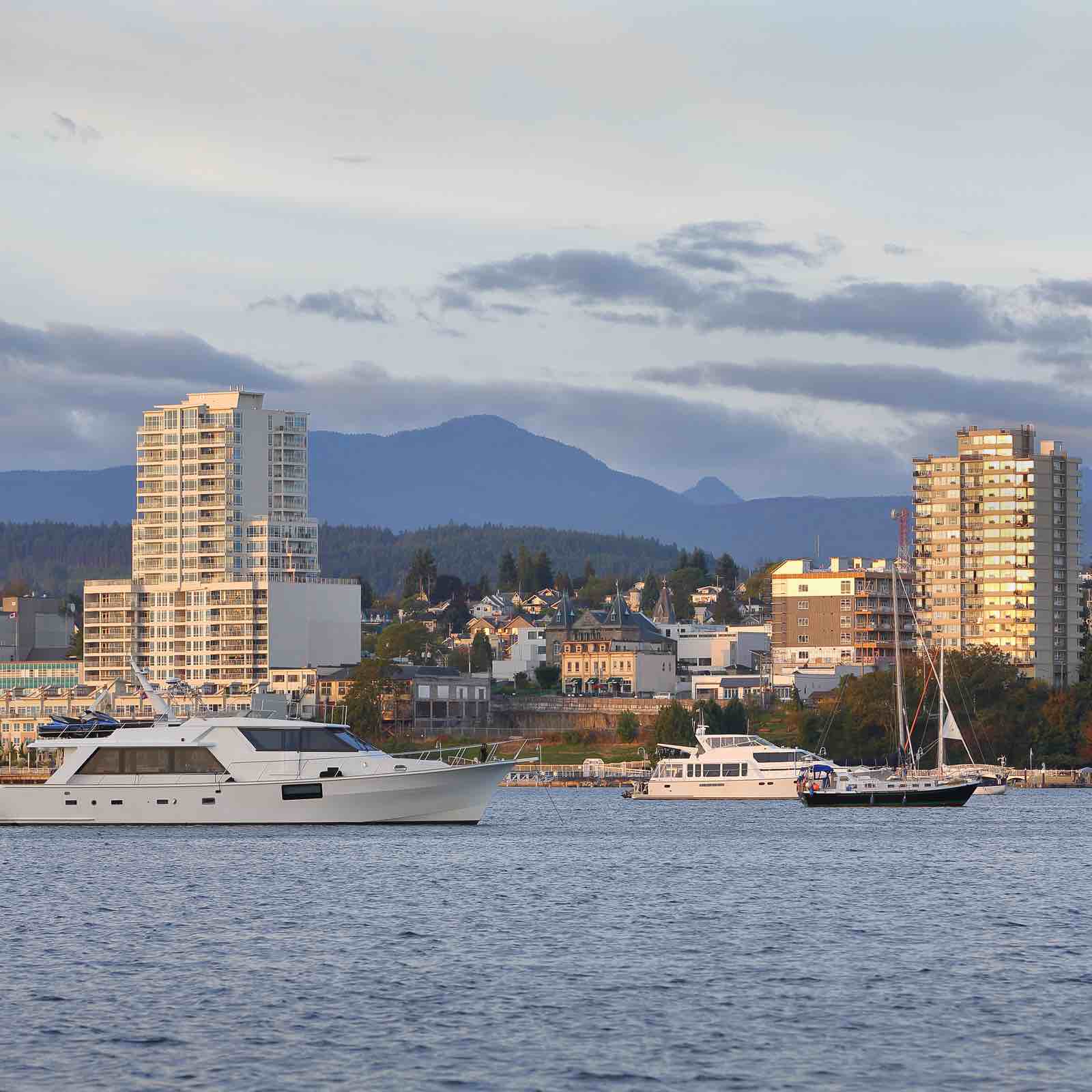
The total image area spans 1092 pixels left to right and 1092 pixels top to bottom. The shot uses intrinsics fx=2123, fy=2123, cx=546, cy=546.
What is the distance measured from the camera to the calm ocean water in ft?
137

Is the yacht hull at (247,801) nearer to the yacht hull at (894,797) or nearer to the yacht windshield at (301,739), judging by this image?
the yacht windshield at (301,739)

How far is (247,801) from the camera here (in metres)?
99.6

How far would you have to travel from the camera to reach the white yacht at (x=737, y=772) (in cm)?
16162

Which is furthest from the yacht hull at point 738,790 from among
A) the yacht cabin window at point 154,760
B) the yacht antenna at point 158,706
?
the yacht cabin window at point 154,760

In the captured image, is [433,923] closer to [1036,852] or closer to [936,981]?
[936,981]

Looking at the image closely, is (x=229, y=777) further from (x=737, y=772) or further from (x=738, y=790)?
(x=737, y=772)

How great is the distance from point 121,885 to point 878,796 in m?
76.6

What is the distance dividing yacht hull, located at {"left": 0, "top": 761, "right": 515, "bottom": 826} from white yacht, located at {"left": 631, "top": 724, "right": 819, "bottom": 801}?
6179 centimetres

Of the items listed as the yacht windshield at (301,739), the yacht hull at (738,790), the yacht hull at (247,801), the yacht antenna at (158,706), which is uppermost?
the yacht antenna at (158,706)

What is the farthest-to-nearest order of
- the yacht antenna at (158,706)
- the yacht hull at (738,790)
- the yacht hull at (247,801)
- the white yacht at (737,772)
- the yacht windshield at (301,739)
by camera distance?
1. the white yacht at (737,772)
2. the yacht hull at (738,790)
3. the yacht antenna at (158,706)
4. the yacht hull at (247,801)
5. the yacht windshield at (301,739)

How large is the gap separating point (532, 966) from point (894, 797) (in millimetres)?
90950

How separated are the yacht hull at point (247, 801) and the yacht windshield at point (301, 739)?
157 centimetres

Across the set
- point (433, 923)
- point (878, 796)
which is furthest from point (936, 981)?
point (878, 796)

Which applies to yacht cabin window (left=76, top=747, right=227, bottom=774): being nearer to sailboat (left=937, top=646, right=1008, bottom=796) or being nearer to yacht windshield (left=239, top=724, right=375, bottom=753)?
yacht windshield (left=239, top=724, right=375, bottom=753)
